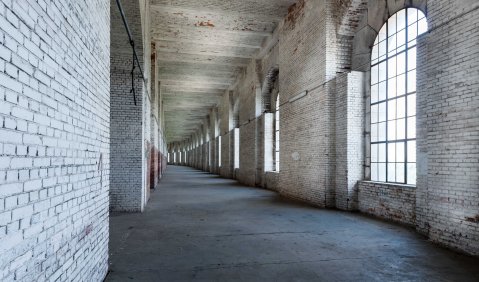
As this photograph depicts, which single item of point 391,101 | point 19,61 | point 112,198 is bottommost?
point 112,198

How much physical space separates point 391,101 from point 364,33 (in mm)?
2144

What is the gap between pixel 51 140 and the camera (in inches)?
91.7

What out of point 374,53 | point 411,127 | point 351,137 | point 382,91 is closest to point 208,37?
point 374,53

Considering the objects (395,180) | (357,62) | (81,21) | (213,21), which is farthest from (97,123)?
(213,21)

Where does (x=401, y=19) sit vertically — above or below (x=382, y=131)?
above

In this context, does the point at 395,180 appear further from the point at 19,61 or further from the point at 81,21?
the point at 19,61

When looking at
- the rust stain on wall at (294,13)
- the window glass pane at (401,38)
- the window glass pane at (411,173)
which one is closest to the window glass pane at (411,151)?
the window glass pane at (411,173)

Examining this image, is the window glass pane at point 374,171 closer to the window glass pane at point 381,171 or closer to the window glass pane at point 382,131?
the window glass pane at point 381,171

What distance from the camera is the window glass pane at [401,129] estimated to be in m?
7.33

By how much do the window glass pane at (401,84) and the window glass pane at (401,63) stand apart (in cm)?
12

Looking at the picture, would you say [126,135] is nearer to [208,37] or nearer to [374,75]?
[374,75]

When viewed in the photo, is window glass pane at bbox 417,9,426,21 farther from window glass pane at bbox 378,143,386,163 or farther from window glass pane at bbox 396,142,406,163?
window glass pane at bbox 378,143,386,163

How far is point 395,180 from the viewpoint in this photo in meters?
7.52

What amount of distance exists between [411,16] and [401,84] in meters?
1.50
